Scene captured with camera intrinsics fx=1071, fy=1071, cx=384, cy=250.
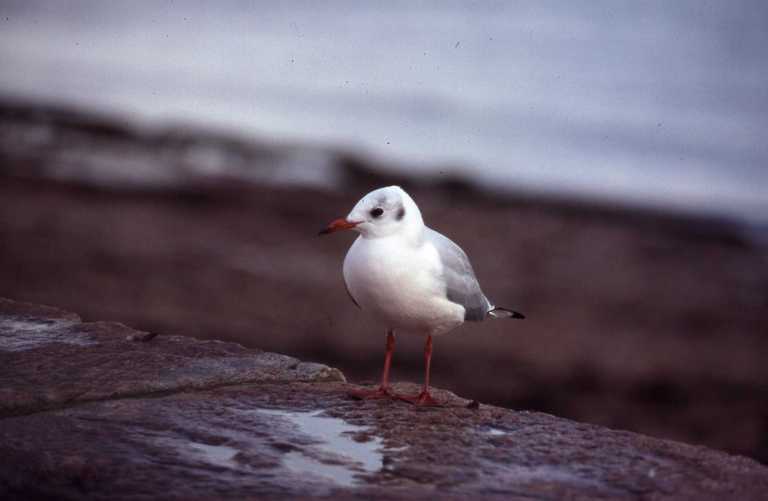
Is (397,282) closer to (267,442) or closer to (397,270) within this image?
(397,270)

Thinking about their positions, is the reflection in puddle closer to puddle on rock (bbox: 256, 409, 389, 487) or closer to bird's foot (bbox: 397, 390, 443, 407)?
puddle on rock (bbox: 256, 409, 389, 487)

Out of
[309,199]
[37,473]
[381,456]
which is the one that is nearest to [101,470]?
[37,473]

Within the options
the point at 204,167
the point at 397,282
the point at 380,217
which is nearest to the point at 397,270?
the point at 397,282

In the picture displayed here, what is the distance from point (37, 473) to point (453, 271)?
1.66m

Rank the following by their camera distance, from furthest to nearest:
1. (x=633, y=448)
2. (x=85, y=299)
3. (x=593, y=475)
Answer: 1. (x=85, y=299)
2. (x=633, y=448)
3. (x=593, y=475)

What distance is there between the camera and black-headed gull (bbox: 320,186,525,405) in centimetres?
329

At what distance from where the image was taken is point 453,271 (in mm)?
3494

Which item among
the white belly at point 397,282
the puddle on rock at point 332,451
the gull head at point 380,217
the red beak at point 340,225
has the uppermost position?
the gull head at point 380,217

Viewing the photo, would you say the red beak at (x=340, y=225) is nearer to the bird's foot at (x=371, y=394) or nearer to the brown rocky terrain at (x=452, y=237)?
the bird's foot at (x=371, y=394)

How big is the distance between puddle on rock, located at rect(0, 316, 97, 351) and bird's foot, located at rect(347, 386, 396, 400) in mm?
845

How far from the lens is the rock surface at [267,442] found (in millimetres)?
2213

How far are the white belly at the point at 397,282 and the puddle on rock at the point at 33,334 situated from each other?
2.83ft

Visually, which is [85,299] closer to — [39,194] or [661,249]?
[39,194]

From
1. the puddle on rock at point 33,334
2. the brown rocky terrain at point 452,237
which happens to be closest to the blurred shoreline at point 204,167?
the brown rocky terrain at point 452,237
